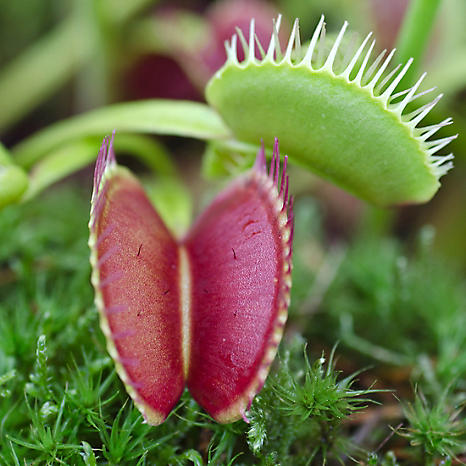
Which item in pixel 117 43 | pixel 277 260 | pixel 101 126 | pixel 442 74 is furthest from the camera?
pixel 117 43

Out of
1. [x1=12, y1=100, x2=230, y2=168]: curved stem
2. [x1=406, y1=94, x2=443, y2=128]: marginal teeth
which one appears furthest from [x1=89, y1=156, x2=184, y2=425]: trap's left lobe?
[x1=406, y1=94, x2=443, y2=128]: marginal teeth

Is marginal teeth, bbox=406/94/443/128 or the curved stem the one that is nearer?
marginal teeth, bbox=406/94/443/128

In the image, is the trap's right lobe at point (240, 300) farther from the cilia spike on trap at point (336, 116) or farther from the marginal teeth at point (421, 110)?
the marginal teeth at point (421, 110)

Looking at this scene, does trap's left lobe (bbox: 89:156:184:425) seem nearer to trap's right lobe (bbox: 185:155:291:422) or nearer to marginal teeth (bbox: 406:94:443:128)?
trap's right lobe (bbox: 185:155:291:422)

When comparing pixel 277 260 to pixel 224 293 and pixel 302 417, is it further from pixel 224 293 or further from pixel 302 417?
pixel 302 417

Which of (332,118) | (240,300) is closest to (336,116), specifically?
(332,118)

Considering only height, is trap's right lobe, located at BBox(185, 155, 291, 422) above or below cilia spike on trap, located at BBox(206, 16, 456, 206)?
below

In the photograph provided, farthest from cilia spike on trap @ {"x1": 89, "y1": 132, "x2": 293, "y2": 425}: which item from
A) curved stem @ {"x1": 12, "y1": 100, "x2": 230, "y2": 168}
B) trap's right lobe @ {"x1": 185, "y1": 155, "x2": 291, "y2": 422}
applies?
curved stem @ {"x1": 12, "y1": 100, "x2": 230, "y2": 168}

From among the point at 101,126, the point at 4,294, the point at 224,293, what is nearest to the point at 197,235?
the point at 224,293
